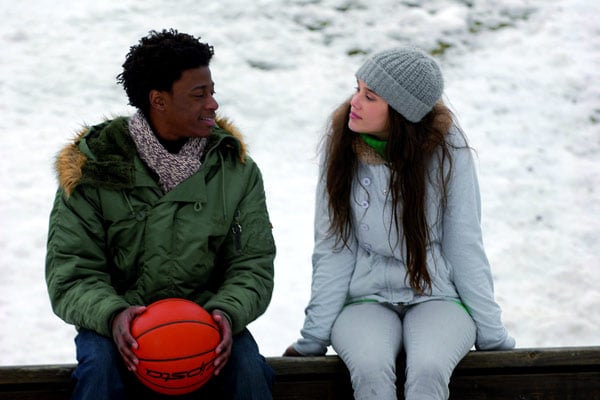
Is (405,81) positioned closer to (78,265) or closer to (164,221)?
(164,221)

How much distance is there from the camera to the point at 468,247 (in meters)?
3.54

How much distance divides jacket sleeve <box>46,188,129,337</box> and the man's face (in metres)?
0.42

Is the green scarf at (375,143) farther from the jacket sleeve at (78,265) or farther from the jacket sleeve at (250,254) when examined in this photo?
the jacket sleeve at (78,265)

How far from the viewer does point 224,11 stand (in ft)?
27.3

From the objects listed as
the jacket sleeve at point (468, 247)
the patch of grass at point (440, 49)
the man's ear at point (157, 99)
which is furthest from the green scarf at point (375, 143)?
the patch of grass at point (440, 49)

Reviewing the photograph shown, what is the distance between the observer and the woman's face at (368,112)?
11.6 ft

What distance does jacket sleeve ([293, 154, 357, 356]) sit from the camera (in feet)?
11.8

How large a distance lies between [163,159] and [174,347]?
73 centimetres

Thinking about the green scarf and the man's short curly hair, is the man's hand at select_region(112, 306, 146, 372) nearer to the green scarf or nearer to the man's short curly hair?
the man's short curly hair

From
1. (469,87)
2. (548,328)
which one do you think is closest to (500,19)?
(469,87)

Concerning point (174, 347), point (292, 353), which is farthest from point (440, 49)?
point (174, 347)

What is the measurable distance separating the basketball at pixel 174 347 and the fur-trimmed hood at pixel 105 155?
53 centimetres

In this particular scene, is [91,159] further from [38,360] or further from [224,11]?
[224,11]

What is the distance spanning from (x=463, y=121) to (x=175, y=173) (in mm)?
3891
